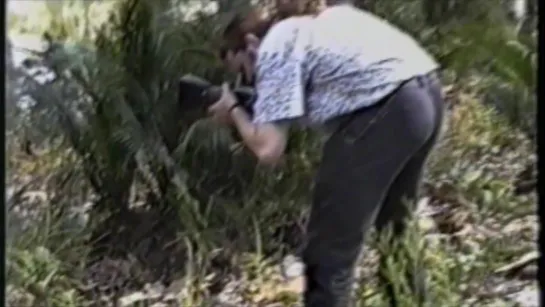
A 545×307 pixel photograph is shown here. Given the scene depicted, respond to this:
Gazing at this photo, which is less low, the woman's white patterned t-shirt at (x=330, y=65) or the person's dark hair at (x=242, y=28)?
the person's dark hair at (x=242, y=28)

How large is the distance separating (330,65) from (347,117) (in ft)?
0.22

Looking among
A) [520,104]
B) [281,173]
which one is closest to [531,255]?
[520,104]

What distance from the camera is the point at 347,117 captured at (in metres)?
1.20

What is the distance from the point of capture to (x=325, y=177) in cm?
121

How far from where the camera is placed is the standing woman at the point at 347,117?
1.19m

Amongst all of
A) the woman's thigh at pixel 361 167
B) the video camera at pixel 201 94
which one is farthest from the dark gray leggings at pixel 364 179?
the video camera at pixel 201 94

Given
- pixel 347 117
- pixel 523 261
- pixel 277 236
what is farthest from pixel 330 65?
pixel 523 261

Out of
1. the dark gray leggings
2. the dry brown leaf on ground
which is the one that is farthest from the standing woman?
the dry brown leaf on ground

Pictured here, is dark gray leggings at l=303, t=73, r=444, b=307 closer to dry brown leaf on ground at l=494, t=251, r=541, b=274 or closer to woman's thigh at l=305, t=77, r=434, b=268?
woman's thigh at l=305, t=77, r=434, b=268

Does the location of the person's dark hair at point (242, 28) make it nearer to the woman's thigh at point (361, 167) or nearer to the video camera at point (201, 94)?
the video camera at point (201, 94)

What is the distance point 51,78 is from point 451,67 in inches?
19.5

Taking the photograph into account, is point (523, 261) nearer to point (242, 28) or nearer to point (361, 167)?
point (361, 167)

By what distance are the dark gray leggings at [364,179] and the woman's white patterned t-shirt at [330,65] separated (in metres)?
0.02

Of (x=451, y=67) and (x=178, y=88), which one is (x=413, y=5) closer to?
(x=451, y=67)
